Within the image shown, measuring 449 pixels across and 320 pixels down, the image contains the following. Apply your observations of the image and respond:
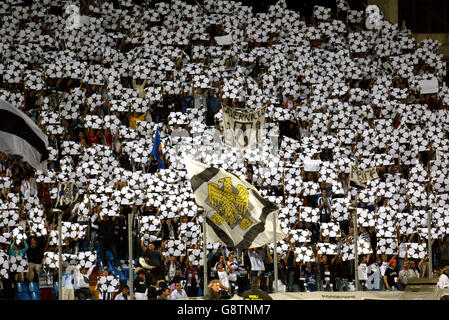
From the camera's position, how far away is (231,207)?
30.3 m

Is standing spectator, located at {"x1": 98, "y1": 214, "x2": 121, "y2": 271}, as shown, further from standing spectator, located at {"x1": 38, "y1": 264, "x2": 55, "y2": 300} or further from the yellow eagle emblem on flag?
the yellow eagle emblem on flag

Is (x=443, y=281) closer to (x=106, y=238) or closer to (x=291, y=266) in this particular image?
(x=291, y=266)

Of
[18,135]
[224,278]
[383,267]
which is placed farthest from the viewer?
[383,267]

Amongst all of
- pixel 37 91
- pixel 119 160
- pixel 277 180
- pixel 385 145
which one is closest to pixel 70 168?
pixel 119 160

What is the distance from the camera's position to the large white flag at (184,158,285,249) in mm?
30172

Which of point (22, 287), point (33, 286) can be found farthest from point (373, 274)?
point (22, 287)

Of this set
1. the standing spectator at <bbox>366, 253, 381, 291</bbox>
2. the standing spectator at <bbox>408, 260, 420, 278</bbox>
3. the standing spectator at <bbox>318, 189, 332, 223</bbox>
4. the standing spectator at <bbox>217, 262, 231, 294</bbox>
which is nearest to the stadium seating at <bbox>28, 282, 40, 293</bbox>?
the standing spectator at <bbox>217, 262, 231, 294</bbox>

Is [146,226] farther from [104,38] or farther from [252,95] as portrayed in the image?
[104,38]

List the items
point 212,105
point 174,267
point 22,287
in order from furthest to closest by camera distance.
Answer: point 212,105 < point 174,267 < point 22,287

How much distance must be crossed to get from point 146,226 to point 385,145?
12.5m

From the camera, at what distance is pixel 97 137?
4244 centimetres

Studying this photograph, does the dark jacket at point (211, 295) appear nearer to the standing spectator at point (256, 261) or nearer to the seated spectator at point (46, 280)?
the seated spectator at point (46, 280)

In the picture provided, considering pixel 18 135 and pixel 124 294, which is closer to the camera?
pixel 18 135

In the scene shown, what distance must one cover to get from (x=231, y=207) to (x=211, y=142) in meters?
12.3
